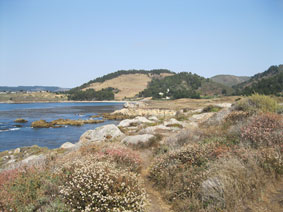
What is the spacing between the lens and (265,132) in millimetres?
7117

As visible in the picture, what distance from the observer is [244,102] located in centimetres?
1577

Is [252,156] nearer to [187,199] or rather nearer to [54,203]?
[187,199]

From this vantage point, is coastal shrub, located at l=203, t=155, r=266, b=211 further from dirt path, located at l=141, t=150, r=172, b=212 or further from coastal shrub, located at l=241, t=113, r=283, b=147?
coastal shrub, located at l=241, t=113, r=283, b=147

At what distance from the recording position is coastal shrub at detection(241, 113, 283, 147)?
6.78 meters

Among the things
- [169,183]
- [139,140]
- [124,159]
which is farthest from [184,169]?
[139,140]

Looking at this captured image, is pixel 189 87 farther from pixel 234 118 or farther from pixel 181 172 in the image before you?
pixel 181 172

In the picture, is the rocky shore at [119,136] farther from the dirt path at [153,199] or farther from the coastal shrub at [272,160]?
the coastal shrub at [272,160]

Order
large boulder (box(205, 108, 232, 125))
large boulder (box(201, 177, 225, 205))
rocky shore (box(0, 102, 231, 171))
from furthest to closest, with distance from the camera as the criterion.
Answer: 1. large boulder (box(205, 108, 232, 125))
2. rocky shore (box(0, 102, 231, 171))
3. large boulder (box(201, 177, 225, 205))

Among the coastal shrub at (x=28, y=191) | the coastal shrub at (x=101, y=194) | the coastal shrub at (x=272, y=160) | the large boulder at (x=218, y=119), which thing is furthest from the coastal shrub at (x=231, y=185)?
the large boulder at (x=218, y=119)

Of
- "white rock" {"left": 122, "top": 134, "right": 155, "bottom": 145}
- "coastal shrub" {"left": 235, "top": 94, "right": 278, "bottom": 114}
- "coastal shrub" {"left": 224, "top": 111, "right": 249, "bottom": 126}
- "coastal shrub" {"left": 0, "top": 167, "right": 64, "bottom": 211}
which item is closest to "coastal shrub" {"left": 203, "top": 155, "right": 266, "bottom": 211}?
"coastal shrub" {"left": 0, "top": 167, "right": 64, "bottom": 211}

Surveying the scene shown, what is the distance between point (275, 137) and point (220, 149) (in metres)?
1.80

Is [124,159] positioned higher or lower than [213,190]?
lower

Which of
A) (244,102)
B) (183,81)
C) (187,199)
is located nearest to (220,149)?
(187,199)

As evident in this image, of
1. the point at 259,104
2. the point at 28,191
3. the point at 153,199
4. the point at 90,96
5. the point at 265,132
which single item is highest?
the point at 90,96
